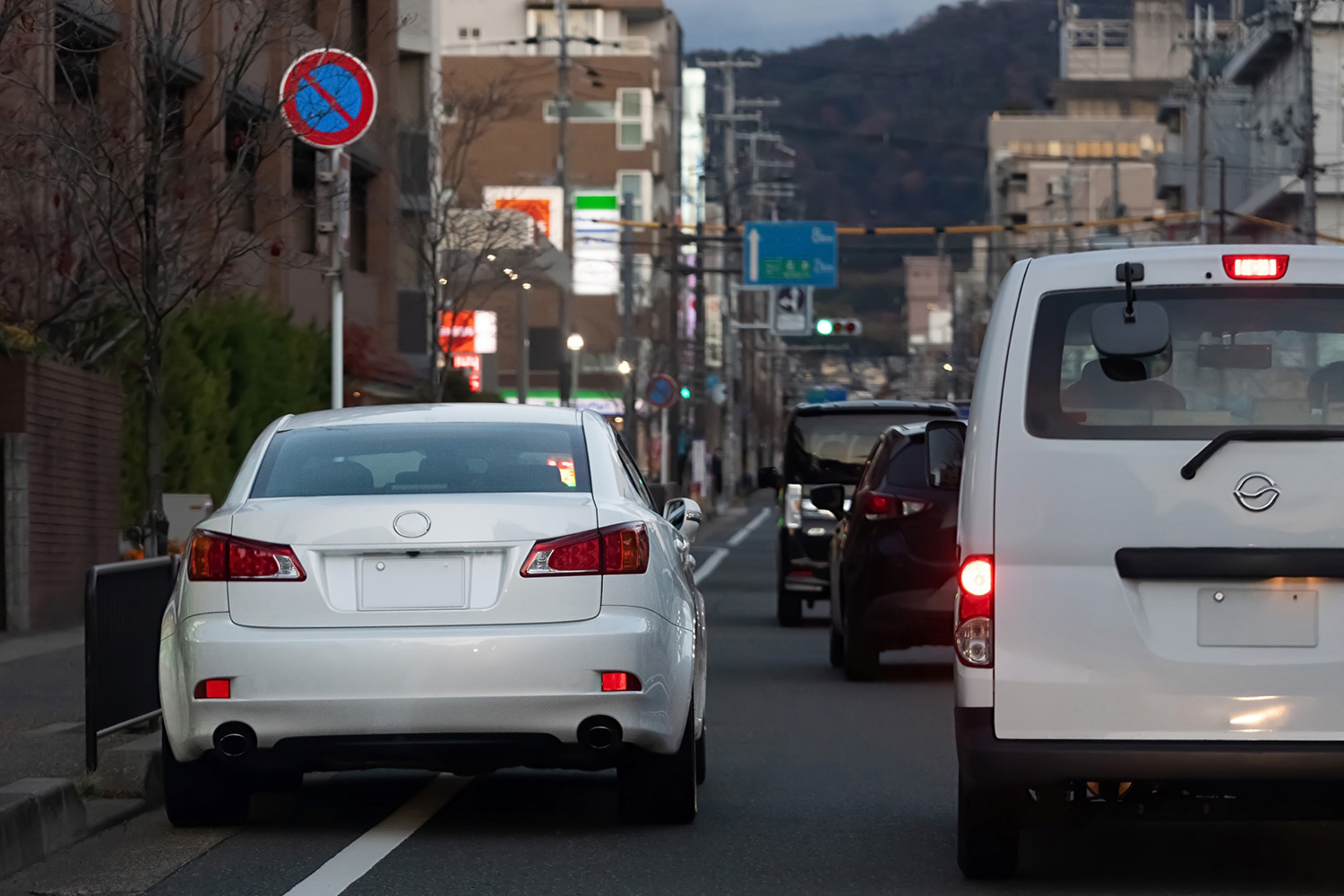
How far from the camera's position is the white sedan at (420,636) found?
7609mm

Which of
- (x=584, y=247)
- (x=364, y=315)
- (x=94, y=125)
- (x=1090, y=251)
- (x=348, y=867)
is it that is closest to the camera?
(x=1090, y=251)

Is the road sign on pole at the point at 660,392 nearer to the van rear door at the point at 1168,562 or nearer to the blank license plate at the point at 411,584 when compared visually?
the blank license plate at the point at 411,584

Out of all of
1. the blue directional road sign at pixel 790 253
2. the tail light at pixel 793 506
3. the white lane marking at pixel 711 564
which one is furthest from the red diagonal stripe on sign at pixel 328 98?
the blue directional road sign at pixel 790 253

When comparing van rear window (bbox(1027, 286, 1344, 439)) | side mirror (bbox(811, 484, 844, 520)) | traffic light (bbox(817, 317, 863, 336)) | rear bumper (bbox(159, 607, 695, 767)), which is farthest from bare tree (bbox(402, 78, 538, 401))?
van rear window (bbox(1027, 286, 1344, 439))

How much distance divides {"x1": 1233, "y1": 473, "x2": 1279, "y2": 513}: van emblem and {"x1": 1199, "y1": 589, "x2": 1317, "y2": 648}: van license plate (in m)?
0.24

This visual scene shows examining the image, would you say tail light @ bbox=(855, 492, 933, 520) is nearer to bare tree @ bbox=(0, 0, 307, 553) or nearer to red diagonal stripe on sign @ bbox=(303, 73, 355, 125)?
bare tree @ bbox=(0, 0, 307, 553)

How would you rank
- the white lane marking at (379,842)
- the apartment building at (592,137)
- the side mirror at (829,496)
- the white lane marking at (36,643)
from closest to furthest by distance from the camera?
the white lane marking at (379,842) < the side mirror at (829,496) < the white lane marking at (36,643) < the apartment building at (592,137)

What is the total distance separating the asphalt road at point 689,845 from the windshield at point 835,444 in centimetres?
907

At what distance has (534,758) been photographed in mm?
7840

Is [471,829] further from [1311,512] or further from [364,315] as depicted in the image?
[364,315]

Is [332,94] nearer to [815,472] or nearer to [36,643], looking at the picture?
[36,643]

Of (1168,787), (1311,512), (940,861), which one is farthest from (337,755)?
(1311,512)

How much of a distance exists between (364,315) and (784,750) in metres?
31.7

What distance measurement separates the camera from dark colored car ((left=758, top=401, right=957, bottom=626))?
2020 cm
